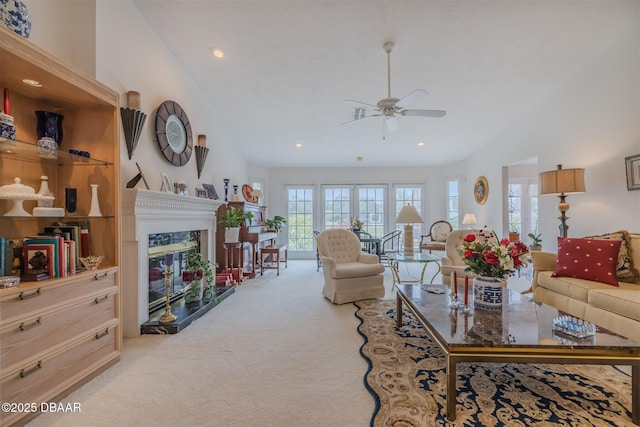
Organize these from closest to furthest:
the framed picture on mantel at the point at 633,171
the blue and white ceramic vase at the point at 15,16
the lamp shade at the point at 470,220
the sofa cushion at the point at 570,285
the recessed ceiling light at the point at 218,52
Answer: the blue and white ceramic vase at the point at 15,16 → the sofa cushion at the point at 570,285 → the framed picture on mantel at the point at 633,171 → the recessed ceiling light at the point at 218,52 → the lamp shade at the point at 470,220

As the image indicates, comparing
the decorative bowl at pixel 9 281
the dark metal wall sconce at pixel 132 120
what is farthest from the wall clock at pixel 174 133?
the decorative bowl at pixel 9 281

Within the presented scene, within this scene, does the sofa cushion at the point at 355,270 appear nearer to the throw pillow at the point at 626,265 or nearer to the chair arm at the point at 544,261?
the chair arm at the point at 544,261

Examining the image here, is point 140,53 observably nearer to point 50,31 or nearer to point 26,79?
point 50,31

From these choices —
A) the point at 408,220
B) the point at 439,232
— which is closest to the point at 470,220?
the point at 439,232

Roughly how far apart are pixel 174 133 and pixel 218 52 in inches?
43.8

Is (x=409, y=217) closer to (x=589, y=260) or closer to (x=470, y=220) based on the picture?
(x=589, y=260)

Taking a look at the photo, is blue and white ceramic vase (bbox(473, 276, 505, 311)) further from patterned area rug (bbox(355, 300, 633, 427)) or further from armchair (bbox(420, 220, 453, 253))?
armchair (bbox(420, 220, 453, 253))

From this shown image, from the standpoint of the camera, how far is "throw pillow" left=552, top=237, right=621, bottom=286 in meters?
2.64

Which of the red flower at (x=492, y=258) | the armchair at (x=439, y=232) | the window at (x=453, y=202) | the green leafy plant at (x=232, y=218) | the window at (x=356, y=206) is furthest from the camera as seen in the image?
the window at (x=356, y=206)

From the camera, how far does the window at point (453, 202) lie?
23.1ft

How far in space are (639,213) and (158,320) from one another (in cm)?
509

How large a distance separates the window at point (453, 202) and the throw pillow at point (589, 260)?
13.5ft

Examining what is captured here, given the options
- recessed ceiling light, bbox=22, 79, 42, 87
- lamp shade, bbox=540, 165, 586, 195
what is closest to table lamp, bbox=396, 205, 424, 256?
lamp shade, bbox=540, 165, 586, 195

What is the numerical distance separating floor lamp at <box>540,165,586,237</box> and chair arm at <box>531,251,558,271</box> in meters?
0.72
